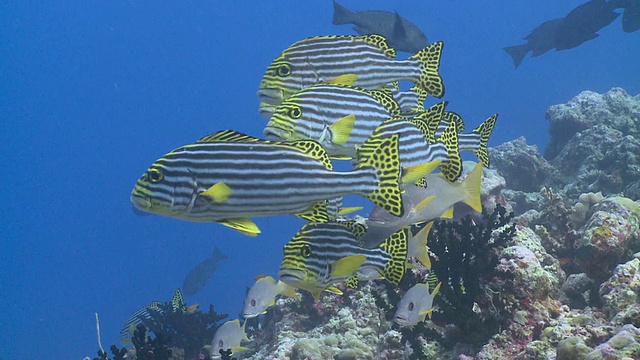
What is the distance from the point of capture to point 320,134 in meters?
4.37

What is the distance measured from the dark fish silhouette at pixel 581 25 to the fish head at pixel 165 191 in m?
15.0

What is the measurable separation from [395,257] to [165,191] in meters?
2.34

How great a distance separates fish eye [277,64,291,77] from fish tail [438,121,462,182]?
1710mm

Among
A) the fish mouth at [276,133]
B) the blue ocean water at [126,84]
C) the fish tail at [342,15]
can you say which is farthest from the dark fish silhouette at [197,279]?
the blue ocean water at [126,84]

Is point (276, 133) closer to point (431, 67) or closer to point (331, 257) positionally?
point (331, 257)

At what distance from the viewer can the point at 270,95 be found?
4945 mm

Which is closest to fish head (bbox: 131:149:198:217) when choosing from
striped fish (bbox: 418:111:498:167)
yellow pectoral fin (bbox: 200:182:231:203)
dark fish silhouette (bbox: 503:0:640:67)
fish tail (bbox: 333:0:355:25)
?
yellow pectoral fin (bbox: 200:182:231:203)

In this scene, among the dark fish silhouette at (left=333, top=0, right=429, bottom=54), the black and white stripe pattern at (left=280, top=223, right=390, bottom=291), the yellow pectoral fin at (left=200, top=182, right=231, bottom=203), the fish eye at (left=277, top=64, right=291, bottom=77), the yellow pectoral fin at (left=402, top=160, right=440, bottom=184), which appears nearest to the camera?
the yellow pectoral fin at (left=200, top=182, right=231, bottom=203)

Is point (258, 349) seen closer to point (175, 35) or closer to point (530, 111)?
point (530, 111)

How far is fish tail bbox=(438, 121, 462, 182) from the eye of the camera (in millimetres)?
4871

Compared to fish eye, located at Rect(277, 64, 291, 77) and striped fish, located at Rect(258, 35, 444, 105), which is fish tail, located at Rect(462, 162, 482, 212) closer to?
striped fish, located at Rect(258, 35, 444, 105)

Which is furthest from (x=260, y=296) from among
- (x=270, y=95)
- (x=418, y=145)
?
(x=418, y=145)

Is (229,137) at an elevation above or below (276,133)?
below

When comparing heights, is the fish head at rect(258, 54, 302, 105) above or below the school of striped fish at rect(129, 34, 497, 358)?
above
